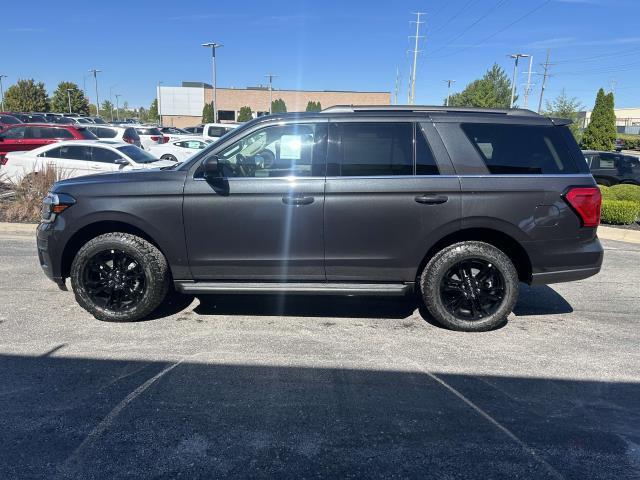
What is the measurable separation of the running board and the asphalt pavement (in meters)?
0.38

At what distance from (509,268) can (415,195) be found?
1102 mm

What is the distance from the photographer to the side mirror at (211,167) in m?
4.29

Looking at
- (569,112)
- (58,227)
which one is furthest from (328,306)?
(569,112)

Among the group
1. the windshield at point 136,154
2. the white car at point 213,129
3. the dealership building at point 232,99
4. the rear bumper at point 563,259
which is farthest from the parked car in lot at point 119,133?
the dealership building at point 232,99

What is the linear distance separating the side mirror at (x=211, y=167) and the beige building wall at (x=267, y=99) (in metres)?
70.0

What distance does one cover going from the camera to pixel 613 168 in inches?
607

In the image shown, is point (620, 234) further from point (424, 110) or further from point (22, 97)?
point (22, 97)

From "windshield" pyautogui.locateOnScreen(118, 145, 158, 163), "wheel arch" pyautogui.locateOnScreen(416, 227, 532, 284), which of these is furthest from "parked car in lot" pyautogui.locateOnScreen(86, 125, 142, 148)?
"wheel arch" pyautogui.locateOnScreen(416, 227, 532, 284)

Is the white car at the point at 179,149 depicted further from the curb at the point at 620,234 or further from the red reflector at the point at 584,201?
the red reflector at the point at 584,201

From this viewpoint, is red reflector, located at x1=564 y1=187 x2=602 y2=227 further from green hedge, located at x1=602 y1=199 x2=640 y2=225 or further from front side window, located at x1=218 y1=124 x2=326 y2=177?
green hedge, located at x1=602 y1=199 x2=640 y2=225

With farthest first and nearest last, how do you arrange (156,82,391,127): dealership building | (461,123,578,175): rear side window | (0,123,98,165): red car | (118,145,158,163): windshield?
(156,82,391,127): dealership building
(0,123,98,165): red car
(118,145,158,163): windshield
(461,123,578,175): rear side window

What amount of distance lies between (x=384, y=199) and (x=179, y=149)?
16799 millimetres

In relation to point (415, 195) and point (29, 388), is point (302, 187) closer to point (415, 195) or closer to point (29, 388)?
point (415, 195)

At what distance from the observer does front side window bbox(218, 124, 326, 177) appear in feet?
14.7
